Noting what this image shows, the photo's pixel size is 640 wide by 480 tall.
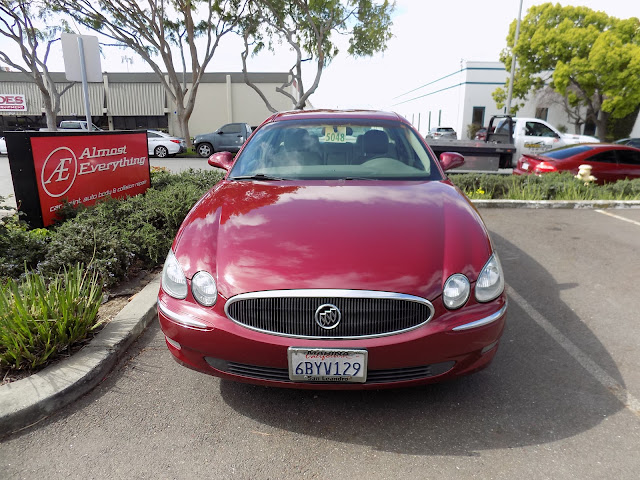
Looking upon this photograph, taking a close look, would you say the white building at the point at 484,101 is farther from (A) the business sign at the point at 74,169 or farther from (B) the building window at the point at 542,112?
(A) the business sign at the point at 74,169

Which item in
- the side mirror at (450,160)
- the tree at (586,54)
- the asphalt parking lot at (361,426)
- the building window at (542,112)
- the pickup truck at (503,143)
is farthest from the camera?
the building window at (542,112)

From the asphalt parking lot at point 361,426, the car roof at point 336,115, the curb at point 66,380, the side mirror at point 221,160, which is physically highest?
the car roof at point 336,115

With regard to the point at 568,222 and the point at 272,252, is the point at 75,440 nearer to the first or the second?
the point at 272,252

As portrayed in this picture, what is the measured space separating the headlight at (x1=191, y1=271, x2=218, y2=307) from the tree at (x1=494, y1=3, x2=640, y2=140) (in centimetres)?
2841

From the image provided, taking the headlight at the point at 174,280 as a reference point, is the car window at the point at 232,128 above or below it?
above

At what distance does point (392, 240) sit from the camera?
2467 millimetres

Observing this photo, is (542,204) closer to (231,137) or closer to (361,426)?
(361,426)

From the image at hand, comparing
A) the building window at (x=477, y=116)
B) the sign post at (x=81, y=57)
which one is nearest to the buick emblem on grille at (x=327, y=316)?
the sign post at (x=81, y=57)

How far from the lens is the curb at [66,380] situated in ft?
7.91

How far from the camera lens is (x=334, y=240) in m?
2.43

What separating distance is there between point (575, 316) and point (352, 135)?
2445 millimetres

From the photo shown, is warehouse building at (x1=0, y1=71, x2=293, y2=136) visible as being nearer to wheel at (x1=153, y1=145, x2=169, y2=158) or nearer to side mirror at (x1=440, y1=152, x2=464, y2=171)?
wheel at (x1=153, y1=145, x2=169, y2=158)

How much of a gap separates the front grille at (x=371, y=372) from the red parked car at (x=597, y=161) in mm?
9489

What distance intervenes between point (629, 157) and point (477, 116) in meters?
26.1
